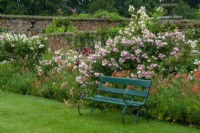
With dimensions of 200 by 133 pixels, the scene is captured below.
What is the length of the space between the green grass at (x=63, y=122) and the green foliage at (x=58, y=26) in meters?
10.2

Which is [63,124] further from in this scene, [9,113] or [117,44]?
[117,44]

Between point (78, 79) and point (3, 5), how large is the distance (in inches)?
1137

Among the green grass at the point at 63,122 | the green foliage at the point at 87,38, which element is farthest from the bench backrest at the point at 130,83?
the green foliage at the point at 87,38

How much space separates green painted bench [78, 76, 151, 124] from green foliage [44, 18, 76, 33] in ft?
35.5

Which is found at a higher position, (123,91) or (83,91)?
(123,91)

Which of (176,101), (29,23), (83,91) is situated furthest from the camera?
(29,23)

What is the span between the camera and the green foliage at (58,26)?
21078 millimetres

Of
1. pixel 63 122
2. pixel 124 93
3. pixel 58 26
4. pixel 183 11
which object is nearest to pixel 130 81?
pixel 124 93

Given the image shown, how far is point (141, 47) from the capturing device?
10523 mm

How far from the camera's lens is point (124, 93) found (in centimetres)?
885

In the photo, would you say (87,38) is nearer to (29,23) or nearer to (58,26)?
(58,26)

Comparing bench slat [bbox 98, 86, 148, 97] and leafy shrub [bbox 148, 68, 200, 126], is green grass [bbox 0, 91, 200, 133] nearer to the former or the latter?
leafy shrub [bbox 148, 68, 200, 126]

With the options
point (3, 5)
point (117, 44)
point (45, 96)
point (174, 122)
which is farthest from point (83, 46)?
point (3, 5)

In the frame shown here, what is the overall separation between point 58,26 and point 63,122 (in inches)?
511
